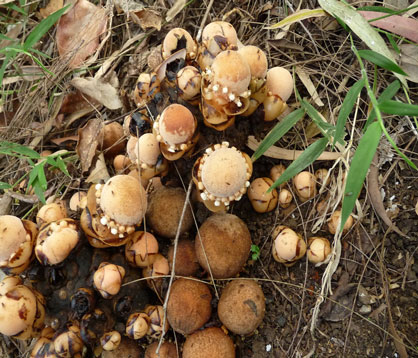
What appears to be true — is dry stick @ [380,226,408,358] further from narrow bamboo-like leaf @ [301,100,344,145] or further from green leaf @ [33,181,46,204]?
green leaf @ [33,181,46,204]

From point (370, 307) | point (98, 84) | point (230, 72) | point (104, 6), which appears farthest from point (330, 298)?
point (104, 6)

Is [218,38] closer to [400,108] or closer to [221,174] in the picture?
[221,174]

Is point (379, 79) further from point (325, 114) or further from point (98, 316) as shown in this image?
point (98, 316)

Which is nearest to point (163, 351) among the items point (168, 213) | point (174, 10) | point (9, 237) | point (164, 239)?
point (164, 239)

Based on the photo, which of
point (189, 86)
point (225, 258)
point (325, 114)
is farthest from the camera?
point (325, 114)

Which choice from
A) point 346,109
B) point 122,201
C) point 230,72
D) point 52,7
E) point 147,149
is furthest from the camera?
point 52,7

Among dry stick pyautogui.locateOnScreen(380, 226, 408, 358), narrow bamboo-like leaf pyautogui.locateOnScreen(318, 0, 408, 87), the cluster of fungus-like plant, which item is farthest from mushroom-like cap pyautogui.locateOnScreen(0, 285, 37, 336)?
narrow bamboo-like leaf pyautogui.locateOnScreen(318, 0, 408, 87)

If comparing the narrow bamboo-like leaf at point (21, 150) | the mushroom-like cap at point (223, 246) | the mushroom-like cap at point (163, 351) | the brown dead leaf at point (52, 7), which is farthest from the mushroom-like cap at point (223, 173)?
the brown dead leaf at point (52, 7)
